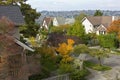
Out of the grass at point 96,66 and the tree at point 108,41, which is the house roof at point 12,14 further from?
the tree at point 108,41

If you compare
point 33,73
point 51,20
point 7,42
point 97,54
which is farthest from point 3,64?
point 51,20

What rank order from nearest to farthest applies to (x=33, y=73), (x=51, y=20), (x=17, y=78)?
1. (x=17, y=78)
2. (x=33, y=73)
3. (x=51, y=20)

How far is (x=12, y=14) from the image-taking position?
31.1 m

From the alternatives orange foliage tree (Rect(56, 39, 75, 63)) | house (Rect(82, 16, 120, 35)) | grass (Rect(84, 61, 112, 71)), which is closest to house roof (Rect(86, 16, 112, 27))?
house (Rect(82, 16, 120, 35))

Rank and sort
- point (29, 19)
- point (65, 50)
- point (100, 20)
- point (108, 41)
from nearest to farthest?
point (65, 50)
point (29, 19)
point (108, 41)
point (100, 20)

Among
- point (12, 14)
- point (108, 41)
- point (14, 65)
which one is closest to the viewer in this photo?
point (14, 65)

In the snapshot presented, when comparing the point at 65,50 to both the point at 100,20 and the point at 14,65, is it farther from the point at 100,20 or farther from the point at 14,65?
the point at 100,20

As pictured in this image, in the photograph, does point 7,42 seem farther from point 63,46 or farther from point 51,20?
point 51,20

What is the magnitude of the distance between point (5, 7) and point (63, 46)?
745 centimetres

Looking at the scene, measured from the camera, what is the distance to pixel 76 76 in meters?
31.5

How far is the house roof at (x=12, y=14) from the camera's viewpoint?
30.2 metres

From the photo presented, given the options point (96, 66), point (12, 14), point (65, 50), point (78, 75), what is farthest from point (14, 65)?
point (96, 66)

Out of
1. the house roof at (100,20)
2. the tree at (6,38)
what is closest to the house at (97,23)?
the house roof at (100,20)

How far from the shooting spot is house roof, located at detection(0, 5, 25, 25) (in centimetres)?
3022
